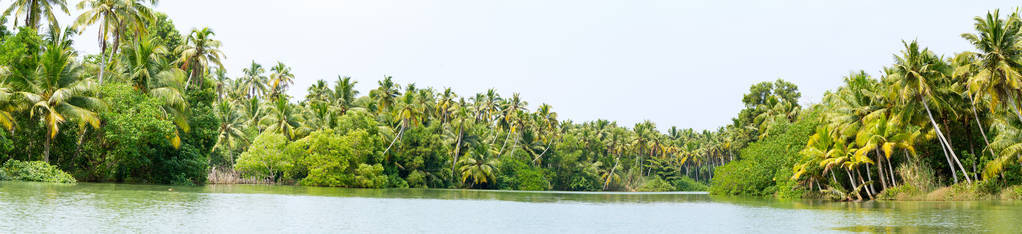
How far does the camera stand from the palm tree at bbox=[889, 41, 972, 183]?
113ft

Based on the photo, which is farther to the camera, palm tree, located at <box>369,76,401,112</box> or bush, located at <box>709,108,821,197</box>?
palm tree, located at <box>369,76,401,112</box>

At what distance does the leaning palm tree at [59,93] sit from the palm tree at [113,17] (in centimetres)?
305

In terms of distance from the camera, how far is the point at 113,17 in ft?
128

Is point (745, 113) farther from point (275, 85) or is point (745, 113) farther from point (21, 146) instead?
point (21, 146)

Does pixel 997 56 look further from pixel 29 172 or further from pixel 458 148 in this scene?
pixel 458 148

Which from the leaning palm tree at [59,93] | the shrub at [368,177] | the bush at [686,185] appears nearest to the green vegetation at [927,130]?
the shrub at [368,177]

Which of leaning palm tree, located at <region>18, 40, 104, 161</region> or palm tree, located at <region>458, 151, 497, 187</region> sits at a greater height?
leaning palm tree, located at <region>18, 40, 104, 161</region>

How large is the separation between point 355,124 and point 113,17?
28031mm

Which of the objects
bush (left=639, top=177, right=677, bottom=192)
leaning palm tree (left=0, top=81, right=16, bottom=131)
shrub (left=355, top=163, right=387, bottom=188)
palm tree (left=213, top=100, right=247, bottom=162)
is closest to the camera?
leaning palm tree (left=0, top=81, right=16, bottom=131)

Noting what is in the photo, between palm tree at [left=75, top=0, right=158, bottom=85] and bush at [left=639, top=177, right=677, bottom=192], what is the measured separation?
78.2 meters

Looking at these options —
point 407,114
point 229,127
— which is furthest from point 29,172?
point 407,114

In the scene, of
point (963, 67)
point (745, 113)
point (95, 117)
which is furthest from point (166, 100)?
point (745, 113)

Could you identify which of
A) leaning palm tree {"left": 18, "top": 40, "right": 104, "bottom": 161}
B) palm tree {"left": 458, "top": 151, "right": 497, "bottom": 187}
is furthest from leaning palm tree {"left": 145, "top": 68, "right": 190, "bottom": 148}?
palm tree {"left": 458, "top": 151, "right": 497, "bottom": 187}

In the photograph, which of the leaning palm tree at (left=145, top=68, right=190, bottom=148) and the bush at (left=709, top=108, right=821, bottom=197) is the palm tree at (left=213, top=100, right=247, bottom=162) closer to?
the leaning palm tree at (left=145, top=68, right=190, bottom=148)
